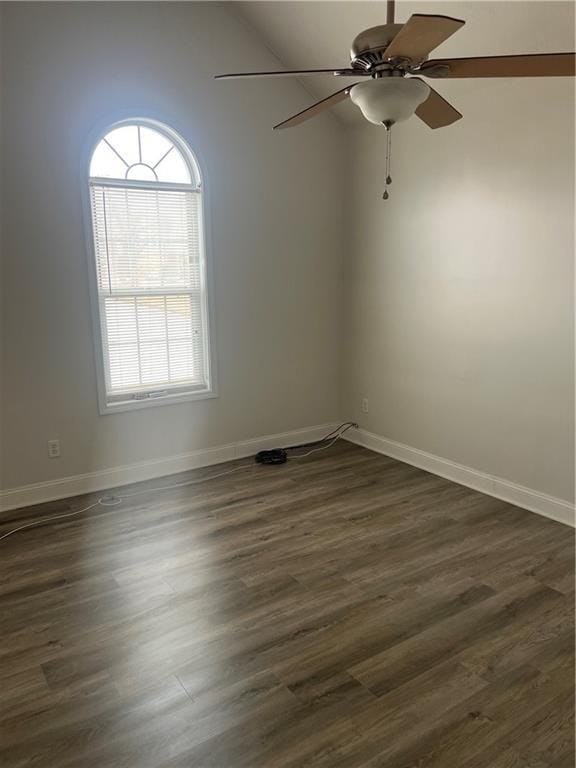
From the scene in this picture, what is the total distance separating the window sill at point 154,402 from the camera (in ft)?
12.5

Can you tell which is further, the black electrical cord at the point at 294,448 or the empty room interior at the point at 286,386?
the black electrical cord at the point at 294,448

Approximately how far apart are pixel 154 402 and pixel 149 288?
2.68 feet

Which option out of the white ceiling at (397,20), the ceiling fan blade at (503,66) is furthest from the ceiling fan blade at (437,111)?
the white ceiling at (397,20)

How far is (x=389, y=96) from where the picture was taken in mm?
1767

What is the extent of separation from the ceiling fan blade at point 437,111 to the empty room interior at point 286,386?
0.03 metres

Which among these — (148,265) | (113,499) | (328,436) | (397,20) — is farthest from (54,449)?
(397,20)

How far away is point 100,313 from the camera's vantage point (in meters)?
3.71

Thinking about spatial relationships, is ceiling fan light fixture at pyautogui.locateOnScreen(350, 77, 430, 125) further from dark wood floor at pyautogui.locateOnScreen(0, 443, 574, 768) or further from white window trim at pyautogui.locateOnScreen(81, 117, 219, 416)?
white window trim at pyautogui.locateOnScreen(81, 117, 219, 416)

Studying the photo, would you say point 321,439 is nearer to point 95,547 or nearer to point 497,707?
point 95,547

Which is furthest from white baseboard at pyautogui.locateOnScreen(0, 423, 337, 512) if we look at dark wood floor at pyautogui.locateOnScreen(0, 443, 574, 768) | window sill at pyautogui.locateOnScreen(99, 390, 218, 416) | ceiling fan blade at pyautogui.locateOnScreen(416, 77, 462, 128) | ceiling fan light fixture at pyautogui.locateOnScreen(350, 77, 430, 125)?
ceiling fan light fixture at pyautogui.locateOnScreen(350, 77, 430, 125)

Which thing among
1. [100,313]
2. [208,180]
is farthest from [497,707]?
[208,180]

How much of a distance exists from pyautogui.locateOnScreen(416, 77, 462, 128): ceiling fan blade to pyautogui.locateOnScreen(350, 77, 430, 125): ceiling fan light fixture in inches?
11.1

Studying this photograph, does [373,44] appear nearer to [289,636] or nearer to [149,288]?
[289,636]

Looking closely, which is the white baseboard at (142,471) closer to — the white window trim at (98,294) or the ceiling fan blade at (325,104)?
the white window trim at (98,294)
